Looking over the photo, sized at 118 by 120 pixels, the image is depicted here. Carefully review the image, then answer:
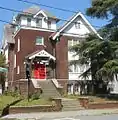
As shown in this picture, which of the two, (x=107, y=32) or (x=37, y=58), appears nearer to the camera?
(x=107, y=32)

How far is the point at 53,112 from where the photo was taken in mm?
25312

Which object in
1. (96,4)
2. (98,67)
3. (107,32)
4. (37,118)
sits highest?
(96,4)

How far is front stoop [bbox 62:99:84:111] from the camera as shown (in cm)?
2679

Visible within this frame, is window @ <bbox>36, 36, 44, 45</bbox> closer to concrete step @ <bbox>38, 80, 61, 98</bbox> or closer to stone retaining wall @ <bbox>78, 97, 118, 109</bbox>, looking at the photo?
concrete step @ <bbox>38, 80, 61, 98</bbox>

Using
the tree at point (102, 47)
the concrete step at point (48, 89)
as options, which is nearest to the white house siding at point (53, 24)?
the concrete step at point (48, 89)

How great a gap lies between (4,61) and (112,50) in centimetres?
2083

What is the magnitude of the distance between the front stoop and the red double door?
44.1 feet

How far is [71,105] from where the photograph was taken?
89.8 feet

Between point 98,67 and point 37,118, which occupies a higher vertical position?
point 98,67

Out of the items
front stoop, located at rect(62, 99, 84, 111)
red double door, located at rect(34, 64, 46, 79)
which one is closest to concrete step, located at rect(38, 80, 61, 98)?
red double door, located at rect(34, 64, 46, 79)

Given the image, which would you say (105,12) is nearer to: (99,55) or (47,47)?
(99,55)

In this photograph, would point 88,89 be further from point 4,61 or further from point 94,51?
point 4,61

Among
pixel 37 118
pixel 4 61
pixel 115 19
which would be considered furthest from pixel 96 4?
pixel 4 61

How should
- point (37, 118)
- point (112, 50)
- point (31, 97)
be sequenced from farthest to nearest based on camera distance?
point (112, 50), point (31, 97), point (37, 118)
